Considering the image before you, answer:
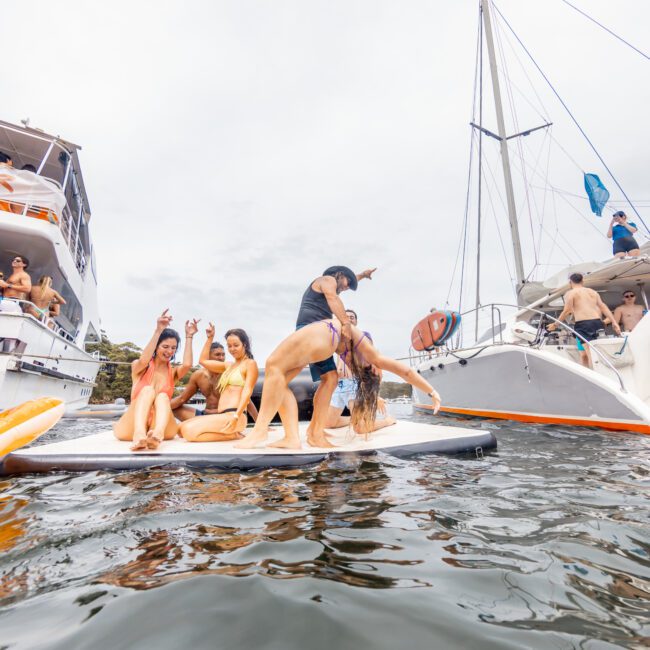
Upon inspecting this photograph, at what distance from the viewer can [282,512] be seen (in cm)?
182

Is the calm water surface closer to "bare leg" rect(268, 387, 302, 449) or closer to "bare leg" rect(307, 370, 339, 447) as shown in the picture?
"bare leg" rect(268, 387, 302, 449)

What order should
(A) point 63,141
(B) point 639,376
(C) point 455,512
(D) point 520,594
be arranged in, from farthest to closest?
(A) point 63,141
(B) point 639,376
(C) point 455,512
(D) point 520,594

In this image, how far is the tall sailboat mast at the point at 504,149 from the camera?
10266mm

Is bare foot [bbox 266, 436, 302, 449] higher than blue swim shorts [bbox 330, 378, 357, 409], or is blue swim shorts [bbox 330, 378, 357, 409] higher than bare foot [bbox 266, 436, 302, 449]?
blue swim shorts [bbox 330, 378, 357, 409]

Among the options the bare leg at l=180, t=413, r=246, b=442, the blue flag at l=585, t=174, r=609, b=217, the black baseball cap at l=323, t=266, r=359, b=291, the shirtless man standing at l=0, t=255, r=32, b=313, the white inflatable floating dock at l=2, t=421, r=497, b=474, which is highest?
the blue flag at l=585, t=174, r=609, b=217

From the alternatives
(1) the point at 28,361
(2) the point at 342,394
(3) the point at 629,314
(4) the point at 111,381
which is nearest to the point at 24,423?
(2) the point at 342,394

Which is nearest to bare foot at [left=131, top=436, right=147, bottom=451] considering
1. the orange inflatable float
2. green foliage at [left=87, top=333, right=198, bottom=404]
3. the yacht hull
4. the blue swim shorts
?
the yacht hull

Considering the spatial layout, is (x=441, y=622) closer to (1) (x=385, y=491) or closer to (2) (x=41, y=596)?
(2) (x=41, y=596)

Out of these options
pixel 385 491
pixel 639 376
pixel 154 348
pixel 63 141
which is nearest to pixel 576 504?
pixel 385 491

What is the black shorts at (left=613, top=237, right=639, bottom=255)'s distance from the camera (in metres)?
7.12

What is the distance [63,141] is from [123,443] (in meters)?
10.5

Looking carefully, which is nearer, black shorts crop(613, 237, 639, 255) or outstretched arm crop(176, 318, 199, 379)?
outstretched arm crop(176, 318, 199, 379)

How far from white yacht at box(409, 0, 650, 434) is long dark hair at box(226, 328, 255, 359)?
3.20 meters

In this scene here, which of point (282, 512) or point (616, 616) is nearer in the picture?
point (616, 616)
